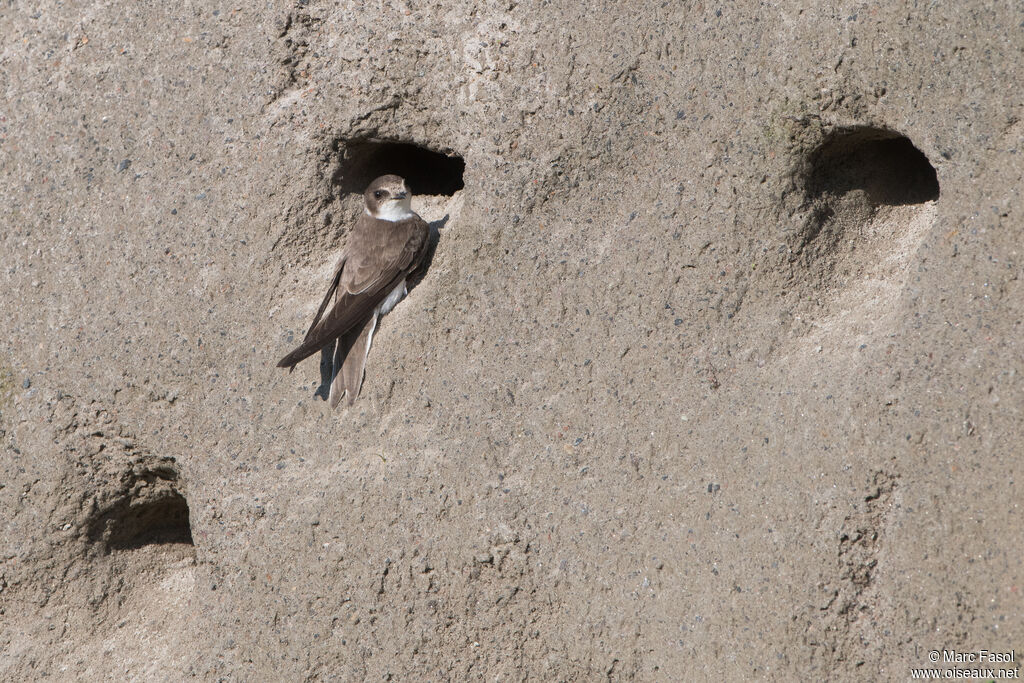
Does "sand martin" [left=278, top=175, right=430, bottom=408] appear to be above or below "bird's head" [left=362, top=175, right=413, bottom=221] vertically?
below

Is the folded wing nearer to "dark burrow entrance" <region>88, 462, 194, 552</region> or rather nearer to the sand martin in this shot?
the sand martin

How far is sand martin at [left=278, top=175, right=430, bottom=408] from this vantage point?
2.40 metres

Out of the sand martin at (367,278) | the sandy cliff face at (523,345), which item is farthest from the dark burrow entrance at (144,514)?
the sand martin at (367,278)

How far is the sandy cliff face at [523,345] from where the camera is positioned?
6.25 ft

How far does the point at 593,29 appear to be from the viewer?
2.27 meters

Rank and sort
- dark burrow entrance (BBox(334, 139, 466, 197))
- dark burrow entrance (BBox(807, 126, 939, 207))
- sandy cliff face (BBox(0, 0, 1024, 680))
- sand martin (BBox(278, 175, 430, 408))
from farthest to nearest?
dark burrow entrance (BBox(334, 139, 466, 197)) < sand martin (BBox(278, 175, 430, 408)) < dark burrow entrance (BBox(807, 126, 939, 207)) < sandy cliff face (BBox(0, 0, 1024, 680))

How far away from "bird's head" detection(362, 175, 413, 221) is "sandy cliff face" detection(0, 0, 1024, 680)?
0.21 feet

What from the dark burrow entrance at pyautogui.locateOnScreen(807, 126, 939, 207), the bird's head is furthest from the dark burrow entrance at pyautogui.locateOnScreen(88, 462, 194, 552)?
the dark burrow entrance at pyautogui.locateOnScreen(807, 126, 939, 207)

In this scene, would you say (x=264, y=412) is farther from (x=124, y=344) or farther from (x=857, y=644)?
(x=857, y=644)

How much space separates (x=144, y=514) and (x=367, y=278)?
0.89m

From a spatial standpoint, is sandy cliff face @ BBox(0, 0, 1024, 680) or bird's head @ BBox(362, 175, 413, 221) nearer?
sandy cliff face @ BBox(0, 0, 1024, 680)

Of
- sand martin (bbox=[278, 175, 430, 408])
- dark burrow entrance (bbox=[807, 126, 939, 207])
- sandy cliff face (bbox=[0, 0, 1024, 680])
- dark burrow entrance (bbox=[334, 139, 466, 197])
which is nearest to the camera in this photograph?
sandy cliff face (bbox=[0, 0, 1024, 680])

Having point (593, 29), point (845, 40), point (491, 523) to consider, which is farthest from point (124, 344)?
point (845, 40)

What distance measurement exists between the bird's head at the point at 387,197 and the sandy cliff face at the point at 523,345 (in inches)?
2.6
